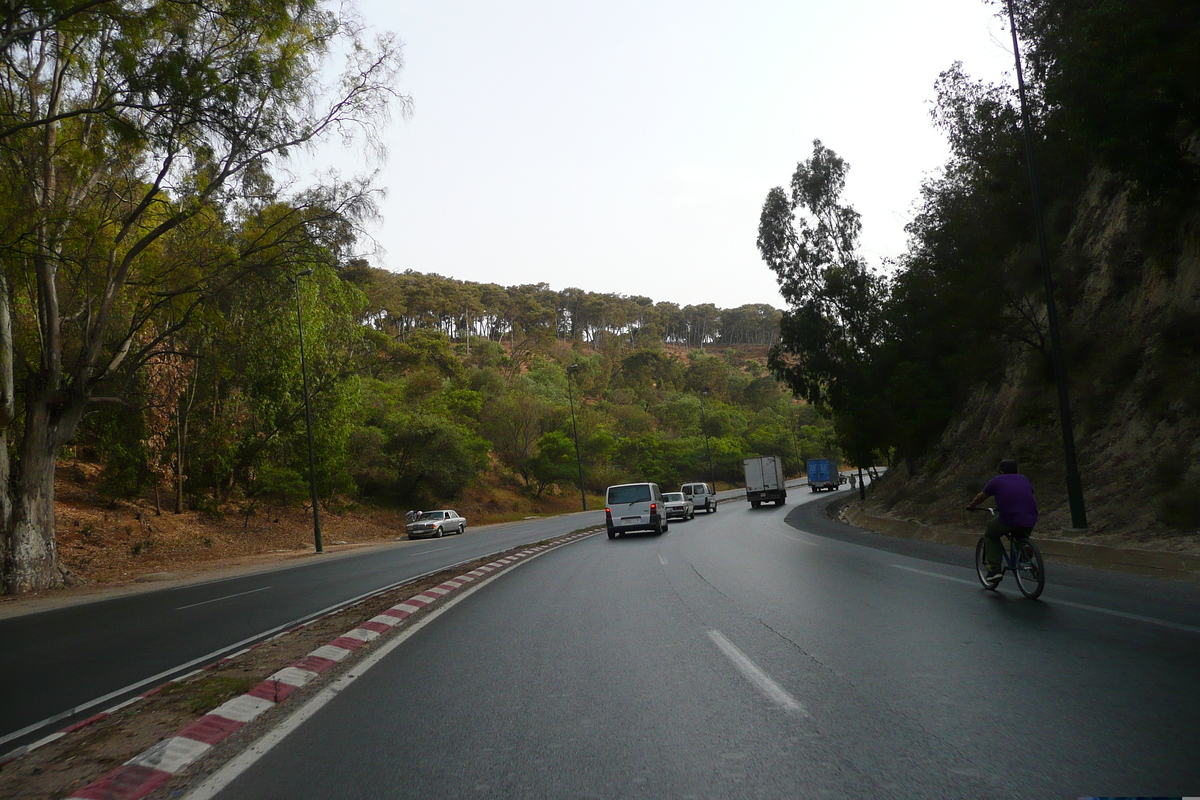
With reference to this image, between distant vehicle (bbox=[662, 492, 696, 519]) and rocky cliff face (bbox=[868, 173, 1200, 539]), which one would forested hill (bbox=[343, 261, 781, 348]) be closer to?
distant vehicle (bbox=[662, 492, 696, 519])

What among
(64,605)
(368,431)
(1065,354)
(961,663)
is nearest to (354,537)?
(368,431)

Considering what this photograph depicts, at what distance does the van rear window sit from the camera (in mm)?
27891

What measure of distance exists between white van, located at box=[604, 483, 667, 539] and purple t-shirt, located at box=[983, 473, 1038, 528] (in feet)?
58.6

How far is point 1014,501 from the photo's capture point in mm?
9773

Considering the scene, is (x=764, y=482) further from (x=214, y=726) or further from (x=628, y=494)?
(x=214, y=726)

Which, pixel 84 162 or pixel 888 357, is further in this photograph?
pixel 888 357

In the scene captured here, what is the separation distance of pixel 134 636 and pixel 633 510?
1820 cm

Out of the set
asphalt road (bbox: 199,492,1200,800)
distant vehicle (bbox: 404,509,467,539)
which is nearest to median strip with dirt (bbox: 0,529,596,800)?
asphalt road (bbox: 199,492,1200,800)

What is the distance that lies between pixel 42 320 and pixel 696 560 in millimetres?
17267

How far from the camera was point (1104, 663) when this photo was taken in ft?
20.6

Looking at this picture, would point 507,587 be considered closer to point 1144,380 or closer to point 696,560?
point 696,560

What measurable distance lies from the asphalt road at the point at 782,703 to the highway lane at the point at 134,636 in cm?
233

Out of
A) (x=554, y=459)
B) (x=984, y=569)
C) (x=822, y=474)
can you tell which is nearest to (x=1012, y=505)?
(x=984, y=569)

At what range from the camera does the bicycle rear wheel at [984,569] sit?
10.4 meters
